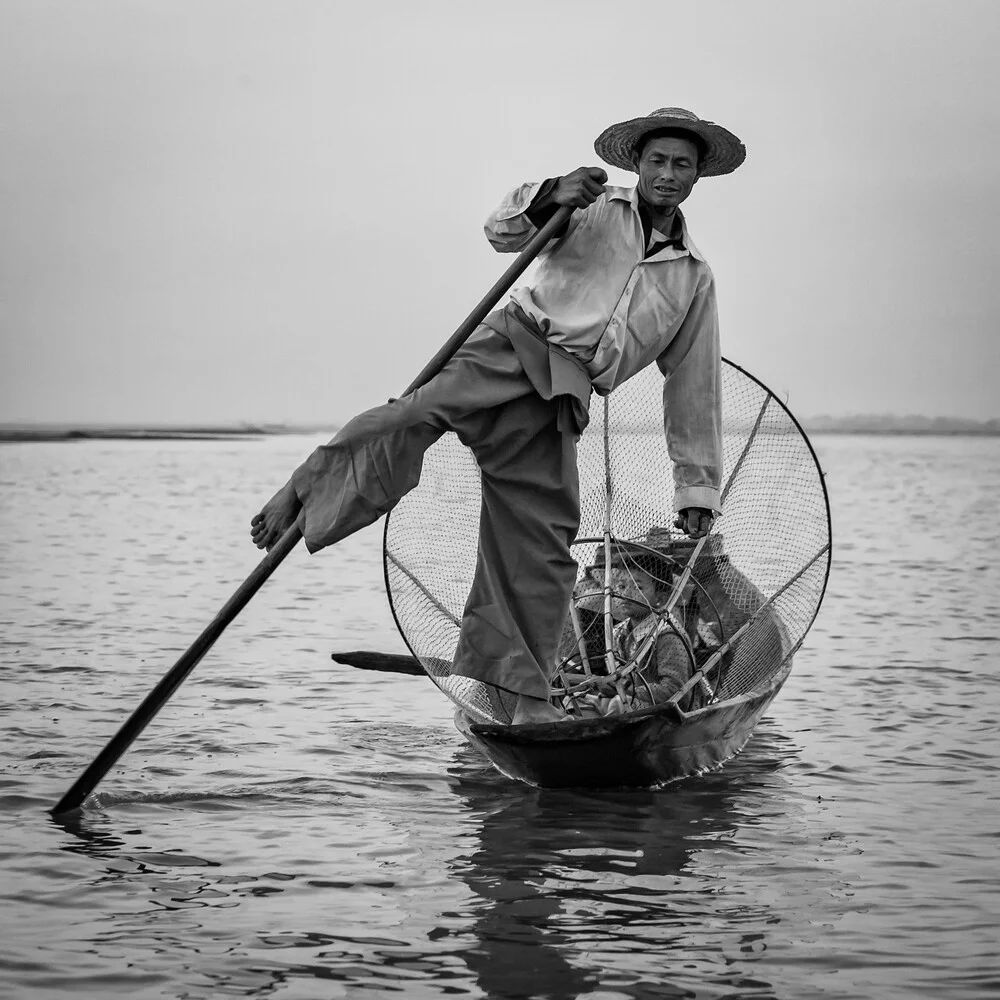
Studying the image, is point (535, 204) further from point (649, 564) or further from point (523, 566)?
point (649, 564)

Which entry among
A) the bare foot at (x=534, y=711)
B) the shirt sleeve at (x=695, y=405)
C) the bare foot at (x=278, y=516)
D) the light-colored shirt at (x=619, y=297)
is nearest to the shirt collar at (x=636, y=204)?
the light-colored shirt at (x=619, y=297)

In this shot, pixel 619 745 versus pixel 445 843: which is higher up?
pixel 619 745

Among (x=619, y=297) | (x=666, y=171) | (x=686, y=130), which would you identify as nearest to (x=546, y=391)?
(x=619, y=297)

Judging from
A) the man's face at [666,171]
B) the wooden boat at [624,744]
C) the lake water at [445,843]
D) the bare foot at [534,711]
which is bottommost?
the lake water at [445,843]

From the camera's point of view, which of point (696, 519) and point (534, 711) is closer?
point (534, 711)

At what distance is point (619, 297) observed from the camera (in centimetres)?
368

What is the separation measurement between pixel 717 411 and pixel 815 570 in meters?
0.94

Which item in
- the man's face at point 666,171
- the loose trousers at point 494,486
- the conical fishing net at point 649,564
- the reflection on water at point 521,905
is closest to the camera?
the reflection on water at point 521,905

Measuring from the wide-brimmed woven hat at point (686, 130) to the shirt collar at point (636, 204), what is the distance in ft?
0.54

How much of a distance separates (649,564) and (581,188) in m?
1.75

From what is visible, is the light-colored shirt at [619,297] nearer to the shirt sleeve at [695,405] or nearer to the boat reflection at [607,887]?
the shirt sleeve at [695,405]

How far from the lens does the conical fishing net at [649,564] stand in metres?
4.40

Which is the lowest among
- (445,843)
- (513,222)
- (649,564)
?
(445,843)

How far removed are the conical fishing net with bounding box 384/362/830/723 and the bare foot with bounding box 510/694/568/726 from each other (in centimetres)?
26
